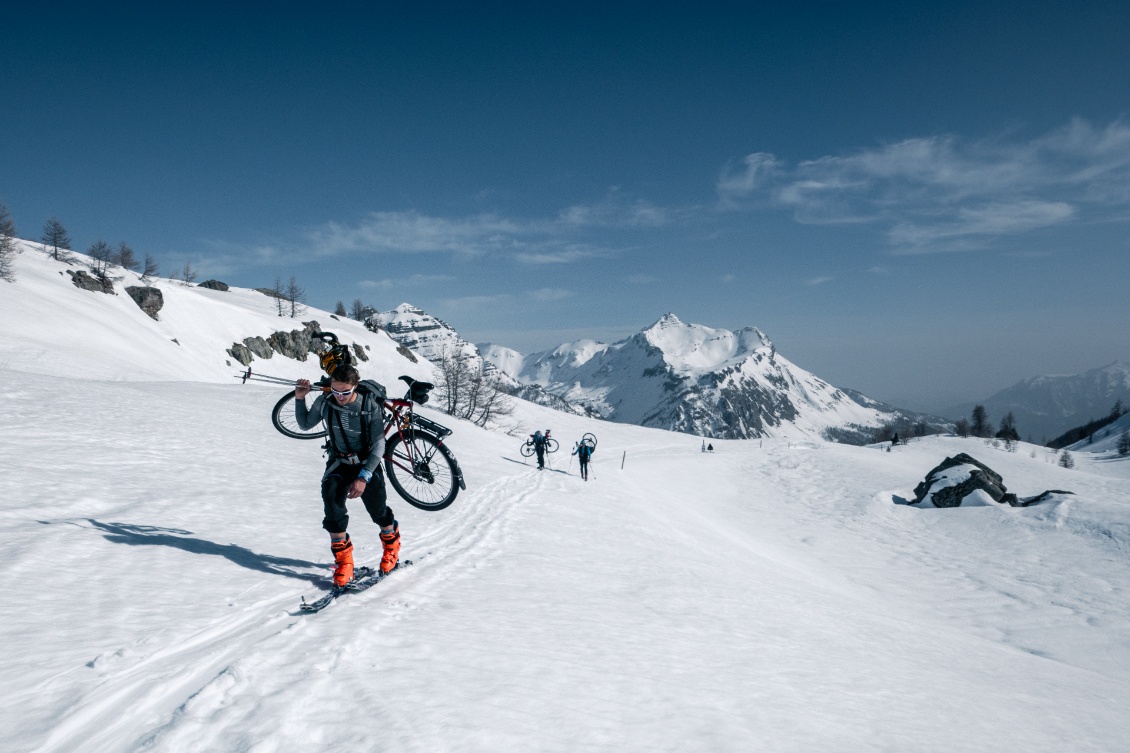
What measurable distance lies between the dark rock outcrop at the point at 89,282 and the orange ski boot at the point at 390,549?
65.9 m

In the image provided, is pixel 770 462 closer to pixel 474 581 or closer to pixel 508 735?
pixel 474 581

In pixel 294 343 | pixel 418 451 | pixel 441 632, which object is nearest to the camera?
pixel 441 632

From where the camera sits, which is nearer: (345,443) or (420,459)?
(345,443)

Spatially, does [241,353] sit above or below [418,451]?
above

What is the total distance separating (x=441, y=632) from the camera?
518cm

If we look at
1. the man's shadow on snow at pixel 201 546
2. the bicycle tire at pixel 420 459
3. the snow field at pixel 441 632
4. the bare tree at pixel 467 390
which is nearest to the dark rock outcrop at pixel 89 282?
the bare tree at pixel 467 390

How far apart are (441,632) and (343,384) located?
2988 mm

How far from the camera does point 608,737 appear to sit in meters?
3.66

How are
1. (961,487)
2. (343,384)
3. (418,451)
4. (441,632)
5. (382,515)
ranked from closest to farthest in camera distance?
(441,632) → (343,384) → (382,515) → (418,451) → (961,487)

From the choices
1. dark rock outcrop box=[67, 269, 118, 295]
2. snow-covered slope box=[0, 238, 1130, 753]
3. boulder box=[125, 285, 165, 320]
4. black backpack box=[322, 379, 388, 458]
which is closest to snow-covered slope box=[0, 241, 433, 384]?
dark rock outcrop box=[67, 269, 118, 295]

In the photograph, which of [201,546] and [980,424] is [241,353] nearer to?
[201,546]

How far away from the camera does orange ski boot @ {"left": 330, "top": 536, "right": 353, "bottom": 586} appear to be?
5.95m

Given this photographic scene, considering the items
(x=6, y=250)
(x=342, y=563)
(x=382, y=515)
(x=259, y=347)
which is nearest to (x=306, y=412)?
(x=382, y=515)

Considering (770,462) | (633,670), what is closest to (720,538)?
(633,670)
